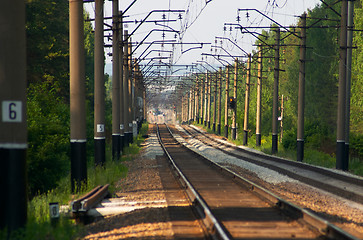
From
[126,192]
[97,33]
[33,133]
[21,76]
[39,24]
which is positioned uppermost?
[39,24]

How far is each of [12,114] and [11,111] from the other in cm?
6

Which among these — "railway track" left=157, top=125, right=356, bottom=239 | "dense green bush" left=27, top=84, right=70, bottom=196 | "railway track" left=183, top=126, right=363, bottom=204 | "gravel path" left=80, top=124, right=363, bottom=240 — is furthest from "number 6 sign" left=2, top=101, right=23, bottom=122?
"railway track" left=183, top=126, right=363, bottom=204

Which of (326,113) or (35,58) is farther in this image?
(326,113)

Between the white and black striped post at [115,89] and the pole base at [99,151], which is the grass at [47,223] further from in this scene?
the white and black striped post at [115,89]

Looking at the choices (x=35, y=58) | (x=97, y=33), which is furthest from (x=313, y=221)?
(x=35, y=58)

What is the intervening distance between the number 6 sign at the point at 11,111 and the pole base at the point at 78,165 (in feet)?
25.1

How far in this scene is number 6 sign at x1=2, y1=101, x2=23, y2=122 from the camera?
9617mm

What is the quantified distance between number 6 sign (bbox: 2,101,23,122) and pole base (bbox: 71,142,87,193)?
764 centimetres

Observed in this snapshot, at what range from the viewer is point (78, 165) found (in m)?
17.5

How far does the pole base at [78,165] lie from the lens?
17.4 meters

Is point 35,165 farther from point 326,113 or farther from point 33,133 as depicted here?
point 326,113

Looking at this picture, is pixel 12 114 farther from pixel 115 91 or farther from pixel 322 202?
pixel 115 91

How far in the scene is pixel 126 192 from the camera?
18234mm

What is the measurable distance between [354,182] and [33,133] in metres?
11.7
